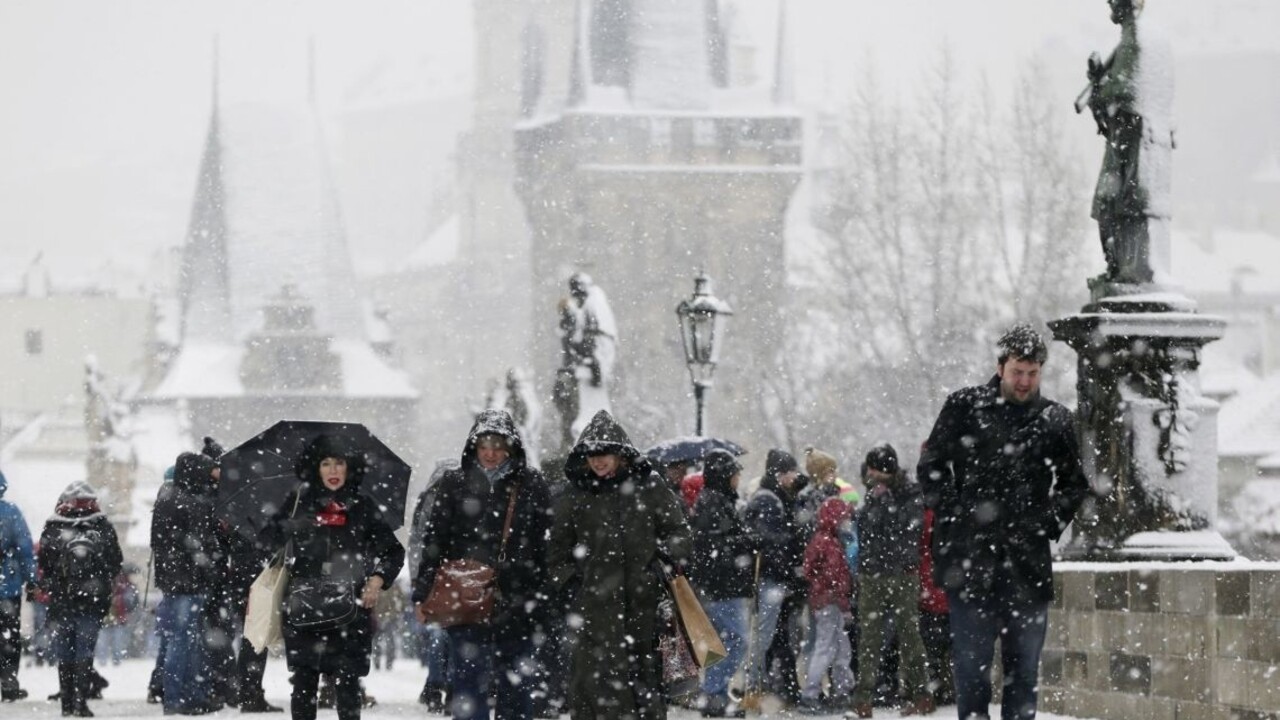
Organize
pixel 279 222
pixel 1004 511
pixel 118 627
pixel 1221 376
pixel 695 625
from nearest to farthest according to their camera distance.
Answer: pixel 1004 511, pixel 695 625, pixel 118 627, pixel 1221 376, pixel 279 222

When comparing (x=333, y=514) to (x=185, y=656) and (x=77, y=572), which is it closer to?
(x=185, y=656)

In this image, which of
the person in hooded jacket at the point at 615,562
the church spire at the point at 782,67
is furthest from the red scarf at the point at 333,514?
the church spire at the point at 782,67

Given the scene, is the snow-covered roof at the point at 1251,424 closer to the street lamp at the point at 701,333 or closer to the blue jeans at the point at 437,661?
the street lamp at the point at 701,333

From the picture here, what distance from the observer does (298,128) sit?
9894 centimetres

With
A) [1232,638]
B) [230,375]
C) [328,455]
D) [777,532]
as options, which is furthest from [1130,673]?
[230,375]

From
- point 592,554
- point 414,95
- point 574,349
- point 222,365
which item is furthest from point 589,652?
point 414,95

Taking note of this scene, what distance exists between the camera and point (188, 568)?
15.4 meters

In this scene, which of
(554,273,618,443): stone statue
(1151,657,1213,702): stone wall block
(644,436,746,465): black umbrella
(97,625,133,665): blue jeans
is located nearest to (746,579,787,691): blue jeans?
Result: (644,436,746,465): black umbrella

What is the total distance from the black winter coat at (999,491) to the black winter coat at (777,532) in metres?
5.89

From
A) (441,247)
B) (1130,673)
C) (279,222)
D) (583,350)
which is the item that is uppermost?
(279,222)

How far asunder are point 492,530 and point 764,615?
514cm

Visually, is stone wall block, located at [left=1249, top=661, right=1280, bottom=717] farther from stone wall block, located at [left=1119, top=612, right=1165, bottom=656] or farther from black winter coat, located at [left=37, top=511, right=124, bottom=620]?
black winter coat, located at [left=37, top=511, right=124, bottom=620]

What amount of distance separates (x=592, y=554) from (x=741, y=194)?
65.3 meters

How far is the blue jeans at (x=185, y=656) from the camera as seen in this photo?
602 inches
